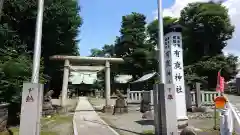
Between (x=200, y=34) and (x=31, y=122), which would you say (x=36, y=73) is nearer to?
(x=31, y=122)

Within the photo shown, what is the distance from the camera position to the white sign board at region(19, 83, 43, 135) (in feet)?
25.5

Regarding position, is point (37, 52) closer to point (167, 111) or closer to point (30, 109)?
point (30, 109)

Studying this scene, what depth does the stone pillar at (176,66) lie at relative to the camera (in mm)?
10505

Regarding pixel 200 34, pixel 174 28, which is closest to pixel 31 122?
pixel 174 28

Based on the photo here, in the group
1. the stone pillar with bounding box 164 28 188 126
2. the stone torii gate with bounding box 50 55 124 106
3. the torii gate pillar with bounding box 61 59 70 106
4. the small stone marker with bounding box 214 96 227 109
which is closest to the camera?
the small stone marker with bounding box 214 96 227 109

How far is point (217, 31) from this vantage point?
33875mm

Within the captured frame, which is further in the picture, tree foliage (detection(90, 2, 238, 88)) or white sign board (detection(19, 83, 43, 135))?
tree foliage (detection(90, 2, 238, 88))

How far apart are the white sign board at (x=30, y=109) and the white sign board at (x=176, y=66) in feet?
18.3

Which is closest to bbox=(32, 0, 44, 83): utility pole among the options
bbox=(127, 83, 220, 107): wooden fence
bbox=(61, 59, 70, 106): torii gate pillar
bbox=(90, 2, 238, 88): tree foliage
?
bbox=(127, 83, 220, 107): wooden fence

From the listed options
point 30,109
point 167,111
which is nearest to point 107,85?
point 167,111

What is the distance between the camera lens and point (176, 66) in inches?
423

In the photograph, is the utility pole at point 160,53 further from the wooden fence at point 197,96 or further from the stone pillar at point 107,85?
the stone pillar at point 107,85

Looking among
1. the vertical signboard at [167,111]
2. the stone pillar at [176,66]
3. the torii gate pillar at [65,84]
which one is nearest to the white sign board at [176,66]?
the stone pillar at [176,66]

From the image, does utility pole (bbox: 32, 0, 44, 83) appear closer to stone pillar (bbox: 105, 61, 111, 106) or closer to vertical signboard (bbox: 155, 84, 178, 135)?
vertical signboard (bbox: 155, 84, 178, 135)
